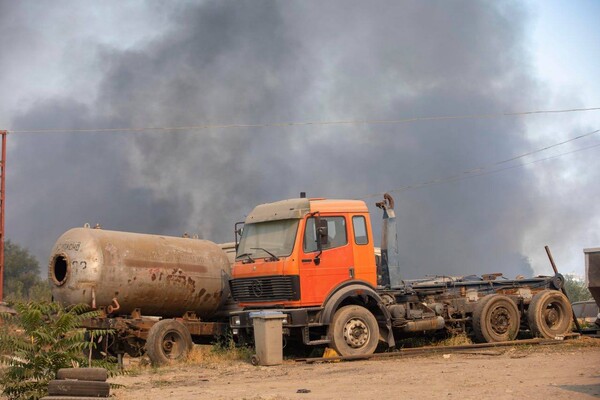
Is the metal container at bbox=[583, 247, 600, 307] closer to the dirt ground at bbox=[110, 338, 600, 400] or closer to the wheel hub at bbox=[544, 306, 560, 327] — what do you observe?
the dirt ground at bbox=[110, 338, 600, 400]

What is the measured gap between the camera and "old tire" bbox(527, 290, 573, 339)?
20.0 m

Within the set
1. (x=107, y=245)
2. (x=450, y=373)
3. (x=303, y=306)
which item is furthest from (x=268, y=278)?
(x=450, y=373)

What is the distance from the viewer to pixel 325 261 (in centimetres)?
1797

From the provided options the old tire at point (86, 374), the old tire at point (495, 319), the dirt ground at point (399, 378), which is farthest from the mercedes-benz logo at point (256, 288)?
the old tire at point (86, 374)

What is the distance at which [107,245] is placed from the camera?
722 inches

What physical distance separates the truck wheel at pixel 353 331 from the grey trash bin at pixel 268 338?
119 cm

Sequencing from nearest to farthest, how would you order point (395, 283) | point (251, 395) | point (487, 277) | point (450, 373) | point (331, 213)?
point (251, 395) < point (450, 373) < point (331, 213) < point (395, 283) < point (487, 277)

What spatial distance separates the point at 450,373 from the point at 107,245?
333 inches

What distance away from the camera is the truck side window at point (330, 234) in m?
18.0

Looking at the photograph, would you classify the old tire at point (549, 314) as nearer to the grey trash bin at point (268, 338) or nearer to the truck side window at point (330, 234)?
the truck side window at point (330, 234)

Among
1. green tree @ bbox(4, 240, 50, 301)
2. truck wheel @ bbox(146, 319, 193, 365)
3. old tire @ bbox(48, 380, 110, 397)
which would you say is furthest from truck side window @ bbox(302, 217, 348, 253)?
green tree @ bbox(4, 240, 50, 301)

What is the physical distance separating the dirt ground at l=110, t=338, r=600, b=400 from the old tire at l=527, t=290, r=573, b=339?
179cm

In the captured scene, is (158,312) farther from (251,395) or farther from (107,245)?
(251,395)

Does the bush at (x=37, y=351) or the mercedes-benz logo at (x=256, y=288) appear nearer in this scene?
the bush at (x=37, y=351)
